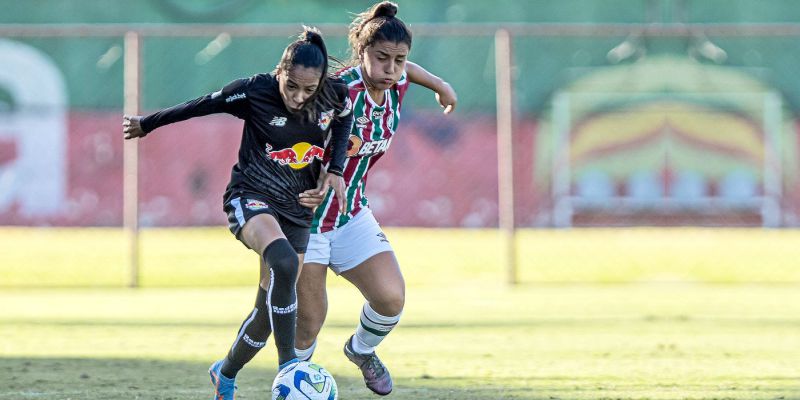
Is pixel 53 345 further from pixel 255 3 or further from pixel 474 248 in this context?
pixel 255 3

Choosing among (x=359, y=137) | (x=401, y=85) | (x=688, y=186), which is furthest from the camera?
A: (x=688, y=186)

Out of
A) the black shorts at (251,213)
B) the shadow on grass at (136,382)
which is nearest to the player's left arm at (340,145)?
the black shorts at (251,213)

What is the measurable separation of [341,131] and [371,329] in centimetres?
112

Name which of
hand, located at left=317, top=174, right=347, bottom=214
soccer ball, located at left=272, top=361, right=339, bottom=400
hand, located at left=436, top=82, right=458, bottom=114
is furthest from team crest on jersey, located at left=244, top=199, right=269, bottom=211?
hand, located at left=436, top=82, right=458, bottom=114

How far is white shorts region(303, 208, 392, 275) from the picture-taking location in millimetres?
6461

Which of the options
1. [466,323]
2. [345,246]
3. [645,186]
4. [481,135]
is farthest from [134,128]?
[645,186]

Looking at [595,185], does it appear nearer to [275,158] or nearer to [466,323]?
[466,323]

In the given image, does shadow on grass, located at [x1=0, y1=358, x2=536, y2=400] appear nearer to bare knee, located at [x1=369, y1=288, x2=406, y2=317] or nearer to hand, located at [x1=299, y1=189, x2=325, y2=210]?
bare knee, located at [x1=369, y1=288, x2=406, y2=317]

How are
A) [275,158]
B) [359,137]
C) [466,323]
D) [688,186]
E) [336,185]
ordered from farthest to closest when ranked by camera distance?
[688,186] < [466,323] < [359,137] < [336,185] < [275,158]

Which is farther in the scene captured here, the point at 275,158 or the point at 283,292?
the point at 275,158

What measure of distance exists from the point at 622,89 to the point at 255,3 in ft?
25.3

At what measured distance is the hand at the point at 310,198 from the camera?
19.3ft

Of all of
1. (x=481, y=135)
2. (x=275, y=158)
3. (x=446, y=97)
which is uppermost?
(x=481, y=135)

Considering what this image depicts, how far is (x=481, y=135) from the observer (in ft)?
80.1
